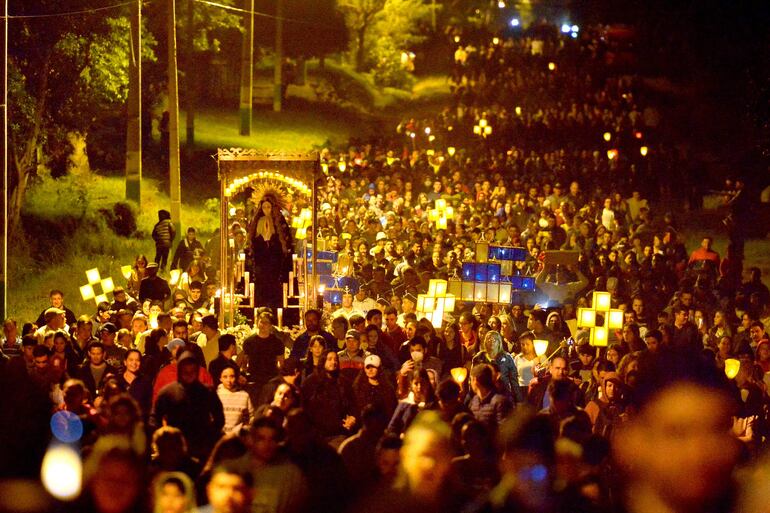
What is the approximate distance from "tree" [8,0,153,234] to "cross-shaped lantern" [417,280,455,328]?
565 inches

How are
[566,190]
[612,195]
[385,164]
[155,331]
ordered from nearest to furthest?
[155,331]
[612,195]
[566,190]
[385,164]

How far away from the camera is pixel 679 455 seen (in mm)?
8695

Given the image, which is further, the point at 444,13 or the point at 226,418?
the point at 444,13

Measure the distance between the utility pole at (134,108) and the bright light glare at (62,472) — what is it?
66.5 feet

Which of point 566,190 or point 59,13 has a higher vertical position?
point 59,13

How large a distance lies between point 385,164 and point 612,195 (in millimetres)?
8424

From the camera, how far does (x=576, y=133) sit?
36312mm

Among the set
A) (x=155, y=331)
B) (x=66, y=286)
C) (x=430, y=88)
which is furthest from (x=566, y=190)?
(x=430, y=88)

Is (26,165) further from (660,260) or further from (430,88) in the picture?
(430,88)

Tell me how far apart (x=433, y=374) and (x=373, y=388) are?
591mm

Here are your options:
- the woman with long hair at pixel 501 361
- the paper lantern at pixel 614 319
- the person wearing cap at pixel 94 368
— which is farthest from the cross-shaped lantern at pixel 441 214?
the person wearing cap at pixel 94 368

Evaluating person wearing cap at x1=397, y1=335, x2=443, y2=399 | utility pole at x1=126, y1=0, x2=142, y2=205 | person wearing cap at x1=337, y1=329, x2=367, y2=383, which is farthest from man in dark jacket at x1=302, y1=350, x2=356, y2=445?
utility pole at x1=126, y1=0, x2=142, y2=205

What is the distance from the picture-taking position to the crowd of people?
846 cm

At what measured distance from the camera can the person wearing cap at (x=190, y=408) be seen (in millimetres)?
11109
